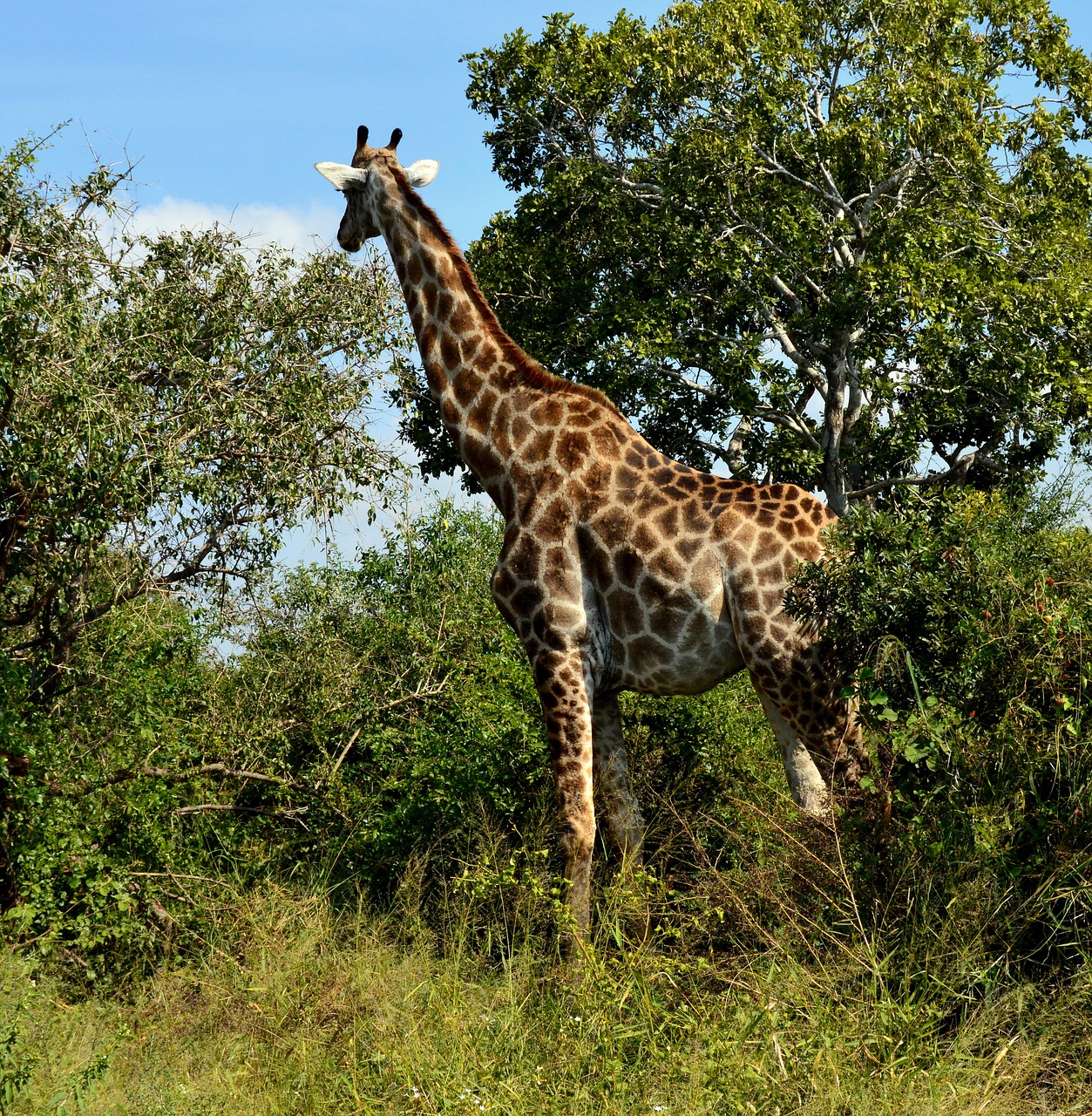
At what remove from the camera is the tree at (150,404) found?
23.5ft

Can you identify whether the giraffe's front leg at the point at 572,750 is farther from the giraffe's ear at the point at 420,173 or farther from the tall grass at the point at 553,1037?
the giraffe's ear at the point at 420,173

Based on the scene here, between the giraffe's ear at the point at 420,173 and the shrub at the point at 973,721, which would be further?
the giraffe's ear at the point at 420,173

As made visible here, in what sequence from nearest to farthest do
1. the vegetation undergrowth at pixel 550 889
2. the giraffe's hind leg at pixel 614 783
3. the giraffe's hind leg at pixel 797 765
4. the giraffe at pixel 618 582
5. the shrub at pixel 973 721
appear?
1. the vegetation undergrowth at pixel 550 889
2. the shrub at pixel 973 721
3. the giraffe at pixel 618 582
4. the giraffe's hind leg at pixel 797 765
5. the giraffe's hind leg at pixel 614 783

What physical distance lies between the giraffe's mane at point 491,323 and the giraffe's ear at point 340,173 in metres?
0.26

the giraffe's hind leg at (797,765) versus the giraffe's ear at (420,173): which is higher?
the giraffe's ear at (420,173)

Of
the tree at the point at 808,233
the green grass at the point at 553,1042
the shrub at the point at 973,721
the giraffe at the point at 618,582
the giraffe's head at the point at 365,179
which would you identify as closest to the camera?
the green grass at the point at 553,1042

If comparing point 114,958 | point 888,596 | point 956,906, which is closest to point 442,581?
point 114,958

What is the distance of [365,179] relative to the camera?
848cm

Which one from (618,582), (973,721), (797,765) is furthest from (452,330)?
(973,721)

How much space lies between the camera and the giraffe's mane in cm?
Result: 779

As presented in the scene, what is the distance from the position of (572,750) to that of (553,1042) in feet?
6.62

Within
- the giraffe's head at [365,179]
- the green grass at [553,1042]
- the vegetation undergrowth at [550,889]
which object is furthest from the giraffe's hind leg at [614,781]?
the giraffe's head at [365,179]

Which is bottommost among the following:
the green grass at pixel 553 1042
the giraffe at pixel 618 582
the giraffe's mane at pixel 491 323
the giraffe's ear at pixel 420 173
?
the green grass at pixel 553 1042

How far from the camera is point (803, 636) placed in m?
6.68
